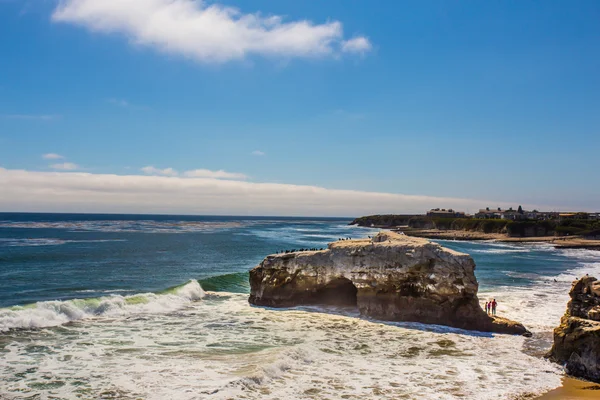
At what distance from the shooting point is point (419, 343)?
17.9m

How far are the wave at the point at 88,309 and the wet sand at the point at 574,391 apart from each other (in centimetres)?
1815

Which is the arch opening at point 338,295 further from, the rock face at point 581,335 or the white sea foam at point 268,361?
the rock face at point 581,335

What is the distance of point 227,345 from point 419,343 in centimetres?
773

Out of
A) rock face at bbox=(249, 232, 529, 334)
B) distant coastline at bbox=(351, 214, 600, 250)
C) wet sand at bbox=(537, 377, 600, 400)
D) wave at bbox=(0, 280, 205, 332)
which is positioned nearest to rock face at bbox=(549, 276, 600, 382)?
wet sand at bbox=(537, 377, 600, 400)

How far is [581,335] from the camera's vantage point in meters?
14.9

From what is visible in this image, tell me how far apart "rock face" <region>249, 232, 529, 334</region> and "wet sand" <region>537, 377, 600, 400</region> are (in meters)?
5.94

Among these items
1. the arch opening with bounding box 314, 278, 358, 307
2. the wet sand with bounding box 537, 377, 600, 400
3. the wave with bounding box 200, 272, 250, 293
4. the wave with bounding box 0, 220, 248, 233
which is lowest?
the wave with bounding box 0, 220, 248, 233

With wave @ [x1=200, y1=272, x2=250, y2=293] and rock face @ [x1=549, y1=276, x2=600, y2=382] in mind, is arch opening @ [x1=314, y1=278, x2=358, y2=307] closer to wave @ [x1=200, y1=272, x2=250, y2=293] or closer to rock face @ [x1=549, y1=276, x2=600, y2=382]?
wave @ [x1=200, y1=272, x2=250, y2=293]

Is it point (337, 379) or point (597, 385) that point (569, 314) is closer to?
point (597, 385)

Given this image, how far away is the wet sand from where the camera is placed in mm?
12883

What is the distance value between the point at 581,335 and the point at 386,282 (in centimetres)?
875

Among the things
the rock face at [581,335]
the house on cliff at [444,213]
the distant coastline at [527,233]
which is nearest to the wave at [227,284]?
the rock face at [581,335]

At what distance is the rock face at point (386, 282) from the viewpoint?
813 inches

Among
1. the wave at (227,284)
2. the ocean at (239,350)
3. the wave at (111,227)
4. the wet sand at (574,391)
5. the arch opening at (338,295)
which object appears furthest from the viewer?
the wave at (111,227)
